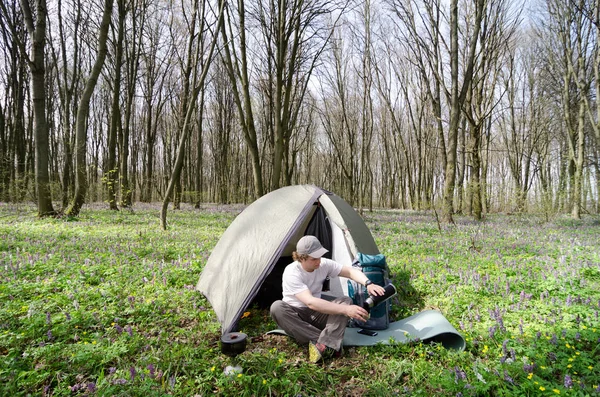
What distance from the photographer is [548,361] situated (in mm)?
2799

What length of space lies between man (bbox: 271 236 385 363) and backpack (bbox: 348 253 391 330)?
0.30 metres

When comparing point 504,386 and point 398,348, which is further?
point 398,348

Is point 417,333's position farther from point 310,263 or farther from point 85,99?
point 85,99

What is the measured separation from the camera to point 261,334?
3.89 meters

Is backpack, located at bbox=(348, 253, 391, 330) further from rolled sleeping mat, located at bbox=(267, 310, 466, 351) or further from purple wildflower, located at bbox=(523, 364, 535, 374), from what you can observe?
purple wildflower, located at bbox=(523, 364, 535, 374)

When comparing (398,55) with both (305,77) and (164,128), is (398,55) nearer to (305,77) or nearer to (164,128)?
(305,77)

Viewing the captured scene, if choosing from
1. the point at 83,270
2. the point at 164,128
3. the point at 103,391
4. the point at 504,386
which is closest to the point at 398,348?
the point at 504,386

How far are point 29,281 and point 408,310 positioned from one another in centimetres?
551

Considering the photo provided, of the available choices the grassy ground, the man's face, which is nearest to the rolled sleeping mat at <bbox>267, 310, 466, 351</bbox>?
the grassy ground

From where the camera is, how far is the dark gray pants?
337cm

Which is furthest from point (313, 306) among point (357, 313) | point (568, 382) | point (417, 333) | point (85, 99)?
point (85, 99)

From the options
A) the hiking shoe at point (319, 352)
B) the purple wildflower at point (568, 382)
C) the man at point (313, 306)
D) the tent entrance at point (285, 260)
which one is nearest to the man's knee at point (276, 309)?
the man at point (313, 306)

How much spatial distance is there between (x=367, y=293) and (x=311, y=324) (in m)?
0.91

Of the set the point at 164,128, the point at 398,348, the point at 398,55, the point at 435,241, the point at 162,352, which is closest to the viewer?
the point at 162,352
